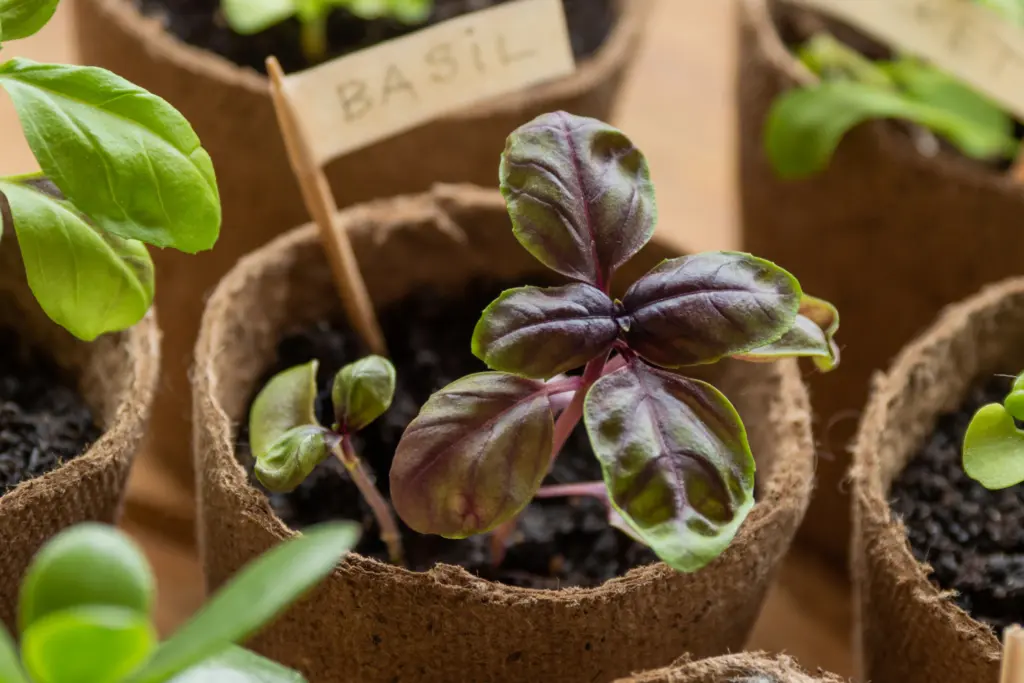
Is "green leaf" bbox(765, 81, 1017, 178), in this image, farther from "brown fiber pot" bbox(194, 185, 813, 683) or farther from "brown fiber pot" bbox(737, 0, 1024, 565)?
"brown fiber pot" bbox(194, 185, 813, 683)

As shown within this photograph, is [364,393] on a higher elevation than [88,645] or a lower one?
lower

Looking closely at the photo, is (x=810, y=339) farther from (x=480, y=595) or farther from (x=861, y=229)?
(x=861, y=229)

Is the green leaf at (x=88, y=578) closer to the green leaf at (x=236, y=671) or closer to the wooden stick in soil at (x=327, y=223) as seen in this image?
the green leaf at (x=236, y=671)

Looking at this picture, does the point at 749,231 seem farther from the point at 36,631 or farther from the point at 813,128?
the point at 36,631

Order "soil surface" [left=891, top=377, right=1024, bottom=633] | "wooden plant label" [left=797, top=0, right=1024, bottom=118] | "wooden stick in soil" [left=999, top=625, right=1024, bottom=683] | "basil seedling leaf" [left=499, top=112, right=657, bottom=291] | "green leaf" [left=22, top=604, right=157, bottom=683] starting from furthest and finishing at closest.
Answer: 1. "wooden plant label" [left=797, top=0, right=1024, bottom=118]
2. "soil surface" [left=891, top=377, right=1024, bottom=633]
3. "basil seedling leaf" [left=499, top=112, right=657, bottom=291]
4. "wooden stick in soil" [left=999, top=625, right=1024, bottom=683]
5. "green leaf" [left=22, top=604, right=157, bottom=683]

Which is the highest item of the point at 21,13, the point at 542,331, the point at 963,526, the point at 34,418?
the point at 21,13

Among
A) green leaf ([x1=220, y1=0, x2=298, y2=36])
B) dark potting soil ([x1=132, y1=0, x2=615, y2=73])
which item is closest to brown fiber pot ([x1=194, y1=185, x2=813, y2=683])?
green leaf ([x1=220, y1=0, x2=298, y2=36])

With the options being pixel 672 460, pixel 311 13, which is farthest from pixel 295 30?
pixel 672 460
